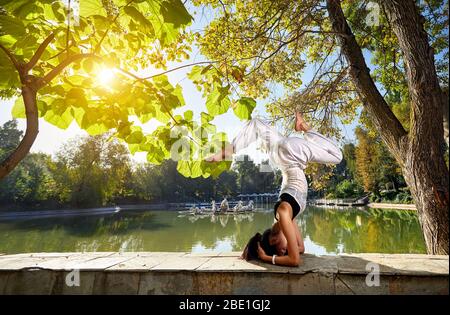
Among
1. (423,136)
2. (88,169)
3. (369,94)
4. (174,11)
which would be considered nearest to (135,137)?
(174,11)

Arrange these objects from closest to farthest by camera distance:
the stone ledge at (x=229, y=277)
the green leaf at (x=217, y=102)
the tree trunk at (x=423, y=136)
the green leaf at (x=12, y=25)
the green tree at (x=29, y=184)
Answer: the stone ledge at (x=229, y=277) → the green leaf at (x=12, y=25) → the green leaf at (x=217, y=102) → the tree trunk at (x=423, y=136) → the green tree at (x=29, y=184)

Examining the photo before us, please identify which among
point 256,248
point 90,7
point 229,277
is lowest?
point 229,277

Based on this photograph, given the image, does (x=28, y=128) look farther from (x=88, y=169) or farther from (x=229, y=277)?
(x=88, y=169)

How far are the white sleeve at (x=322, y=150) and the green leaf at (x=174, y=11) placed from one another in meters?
1.29

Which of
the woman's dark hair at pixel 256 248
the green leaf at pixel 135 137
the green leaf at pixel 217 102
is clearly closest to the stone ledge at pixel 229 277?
the woman's dark hair at pixel 256 248

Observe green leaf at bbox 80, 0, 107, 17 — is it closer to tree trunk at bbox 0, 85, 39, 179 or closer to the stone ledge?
tree trunk at bbox 0, 85, 39, 179

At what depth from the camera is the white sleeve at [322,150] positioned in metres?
2.19

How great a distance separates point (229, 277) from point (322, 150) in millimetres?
1231

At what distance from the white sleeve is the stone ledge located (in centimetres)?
78

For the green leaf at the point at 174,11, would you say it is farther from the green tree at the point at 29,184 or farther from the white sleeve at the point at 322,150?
the green tree at the point at 29,184

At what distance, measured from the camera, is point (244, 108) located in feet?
7.36

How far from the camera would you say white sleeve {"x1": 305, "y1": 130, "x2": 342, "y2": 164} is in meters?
2.19
